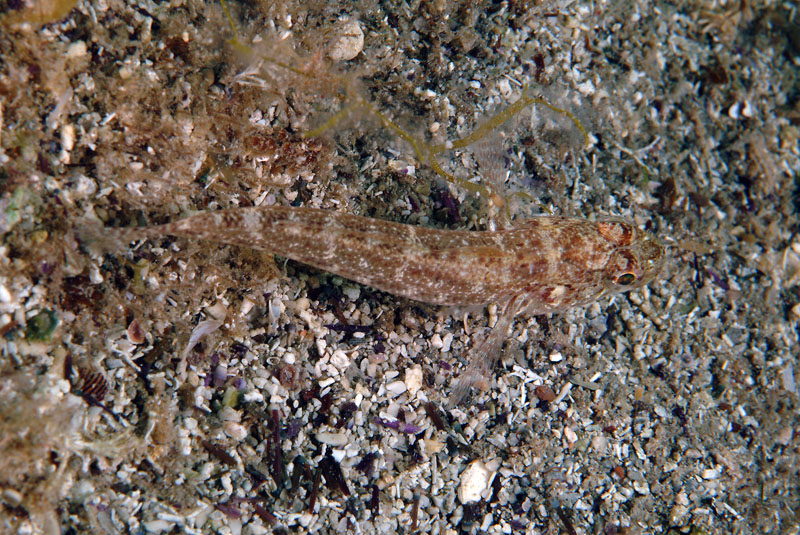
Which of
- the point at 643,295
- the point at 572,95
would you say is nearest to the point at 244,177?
the point at 572,95

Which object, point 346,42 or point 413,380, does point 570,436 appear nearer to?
point 413,380

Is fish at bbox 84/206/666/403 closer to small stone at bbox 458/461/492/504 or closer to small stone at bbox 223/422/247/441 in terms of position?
small stone at bbox 458/461/492/504

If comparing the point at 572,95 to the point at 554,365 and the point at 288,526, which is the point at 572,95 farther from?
the point at 288,526

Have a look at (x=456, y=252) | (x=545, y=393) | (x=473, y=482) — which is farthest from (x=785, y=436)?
(x=456, y=252)

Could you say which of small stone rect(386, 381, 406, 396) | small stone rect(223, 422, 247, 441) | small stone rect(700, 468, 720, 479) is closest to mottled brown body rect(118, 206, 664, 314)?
small stone rect(386, 381, 406, 396)

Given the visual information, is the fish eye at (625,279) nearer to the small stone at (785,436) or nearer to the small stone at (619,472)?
the small stone at (619,472)

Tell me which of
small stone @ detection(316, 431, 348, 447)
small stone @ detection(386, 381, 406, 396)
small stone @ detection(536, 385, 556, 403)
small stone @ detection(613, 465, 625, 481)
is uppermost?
small stone @ detection(386, 381, 406, 396)

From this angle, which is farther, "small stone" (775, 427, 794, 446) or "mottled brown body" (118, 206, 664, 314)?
"small stone" (775, 427, 794, 446)
